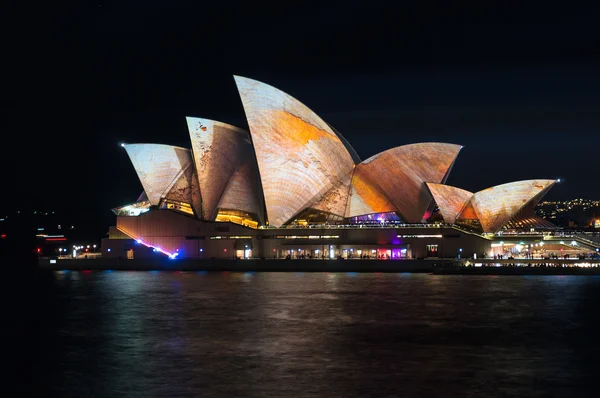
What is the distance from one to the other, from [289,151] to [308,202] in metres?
4.68

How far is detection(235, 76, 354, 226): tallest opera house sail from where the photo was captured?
52062 mm

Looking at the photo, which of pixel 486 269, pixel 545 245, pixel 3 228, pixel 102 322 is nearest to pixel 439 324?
pixel 102 322

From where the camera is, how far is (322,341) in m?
22.8

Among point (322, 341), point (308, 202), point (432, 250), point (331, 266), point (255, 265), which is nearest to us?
point (322, 341)

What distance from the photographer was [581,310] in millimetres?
29359

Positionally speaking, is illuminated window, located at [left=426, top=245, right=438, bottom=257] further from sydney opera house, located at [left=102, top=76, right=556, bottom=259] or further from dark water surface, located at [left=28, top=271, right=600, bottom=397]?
dark water surface, located at [left=28, top=271, right=600, bottom=397]

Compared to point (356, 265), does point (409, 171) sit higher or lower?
higher

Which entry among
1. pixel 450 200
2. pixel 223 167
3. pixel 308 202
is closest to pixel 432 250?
pixel 450 200

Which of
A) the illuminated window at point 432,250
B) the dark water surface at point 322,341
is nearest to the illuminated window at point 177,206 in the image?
the illuminated window at point 432,250

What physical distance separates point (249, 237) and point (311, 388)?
41392 millimetres

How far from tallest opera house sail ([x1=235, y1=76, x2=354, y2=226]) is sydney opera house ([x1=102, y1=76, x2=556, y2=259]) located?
8 cm

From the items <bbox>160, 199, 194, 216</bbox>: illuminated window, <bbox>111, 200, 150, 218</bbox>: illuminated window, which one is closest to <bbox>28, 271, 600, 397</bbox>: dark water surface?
<bbox>160, 199, 194, 216</bbox>: illuminated window

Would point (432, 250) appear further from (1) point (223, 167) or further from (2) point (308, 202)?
(1) point (223, 167)

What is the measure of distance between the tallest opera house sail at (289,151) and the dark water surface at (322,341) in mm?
16161
